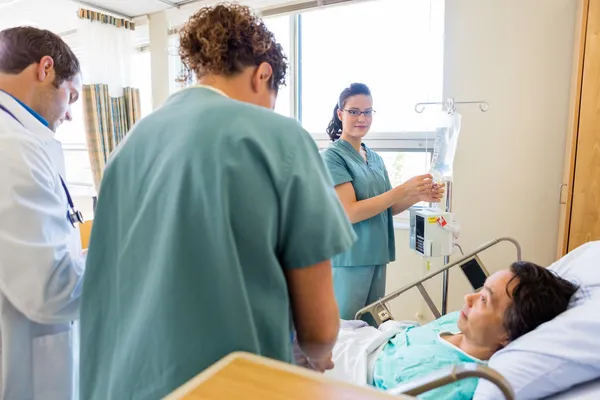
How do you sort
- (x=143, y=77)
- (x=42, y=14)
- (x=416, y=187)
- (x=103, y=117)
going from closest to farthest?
1. (x=416, y=187)
2. (x=103, y=117)
3. (x=42, y=14)
4. (x=143, y=77)

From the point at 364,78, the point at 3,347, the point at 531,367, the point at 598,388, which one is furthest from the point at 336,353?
the point at 364,78

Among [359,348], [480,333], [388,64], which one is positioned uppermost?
[388,64]

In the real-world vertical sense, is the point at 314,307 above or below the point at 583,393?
above

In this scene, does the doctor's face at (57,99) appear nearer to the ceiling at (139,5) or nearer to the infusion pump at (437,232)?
the infusion pump at (437,232)

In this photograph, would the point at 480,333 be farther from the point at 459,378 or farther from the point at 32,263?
the point at 32,263

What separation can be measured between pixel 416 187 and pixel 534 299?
63 centimetres

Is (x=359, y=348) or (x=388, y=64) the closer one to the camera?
(x=359, y=348)

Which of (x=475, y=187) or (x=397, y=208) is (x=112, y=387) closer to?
(x=397, y=208)

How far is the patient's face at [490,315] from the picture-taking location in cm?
121

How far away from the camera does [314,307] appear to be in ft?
2.30

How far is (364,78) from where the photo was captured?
266 cm

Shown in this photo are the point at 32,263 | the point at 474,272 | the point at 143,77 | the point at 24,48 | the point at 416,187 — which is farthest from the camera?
the point at 143,77

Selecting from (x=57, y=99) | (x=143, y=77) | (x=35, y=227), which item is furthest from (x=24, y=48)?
(x=143, y=77)

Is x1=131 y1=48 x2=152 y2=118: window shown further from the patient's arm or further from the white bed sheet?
the white bed sheet
